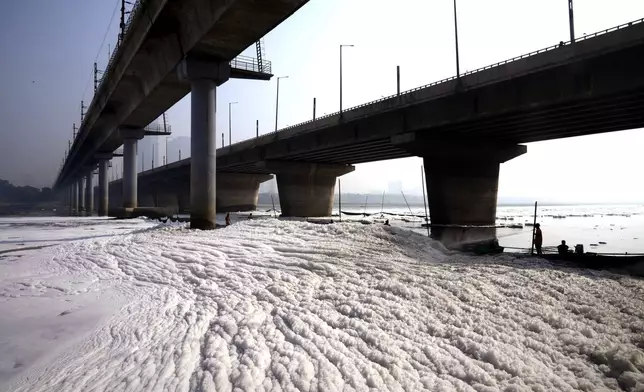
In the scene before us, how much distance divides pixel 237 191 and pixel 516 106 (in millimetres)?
54289

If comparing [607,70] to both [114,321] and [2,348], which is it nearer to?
[114,321]

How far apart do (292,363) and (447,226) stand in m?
23.9

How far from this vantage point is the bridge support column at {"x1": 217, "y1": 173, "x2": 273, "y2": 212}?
64.6m

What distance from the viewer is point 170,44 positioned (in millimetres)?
19641

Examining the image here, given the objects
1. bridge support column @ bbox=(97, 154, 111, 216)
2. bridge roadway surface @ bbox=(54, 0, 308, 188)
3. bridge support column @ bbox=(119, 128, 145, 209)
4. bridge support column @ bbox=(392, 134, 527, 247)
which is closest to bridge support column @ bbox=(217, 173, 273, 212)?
bridge support column @ bbox=(97, 154, 111, 216)

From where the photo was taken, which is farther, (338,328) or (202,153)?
(202,153)

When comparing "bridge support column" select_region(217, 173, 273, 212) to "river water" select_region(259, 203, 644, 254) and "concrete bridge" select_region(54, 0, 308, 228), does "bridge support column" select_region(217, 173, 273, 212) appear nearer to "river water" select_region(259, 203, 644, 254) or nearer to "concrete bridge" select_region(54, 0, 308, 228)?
"river water" select_region(259, 203, 644, 254)

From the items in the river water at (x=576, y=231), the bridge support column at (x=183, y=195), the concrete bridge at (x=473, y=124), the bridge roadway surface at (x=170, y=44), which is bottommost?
the river water at (x=576, y=231)

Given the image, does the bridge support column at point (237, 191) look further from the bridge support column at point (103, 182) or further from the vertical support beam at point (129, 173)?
the vertical support beam at point (129, 173)

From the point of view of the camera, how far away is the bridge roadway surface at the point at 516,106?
15.8m

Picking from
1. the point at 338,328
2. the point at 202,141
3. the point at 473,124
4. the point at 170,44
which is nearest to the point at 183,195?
the point at 170,44

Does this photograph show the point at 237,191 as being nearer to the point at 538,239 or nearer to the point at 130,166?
the point at 130,166

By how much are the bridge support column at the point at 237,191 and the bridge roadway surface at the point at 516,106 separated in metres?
33.6

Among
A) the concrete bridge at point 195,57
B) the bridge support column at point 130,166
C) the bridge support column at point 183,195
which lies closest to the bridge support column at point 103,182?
the bridge support column at point 183,195
